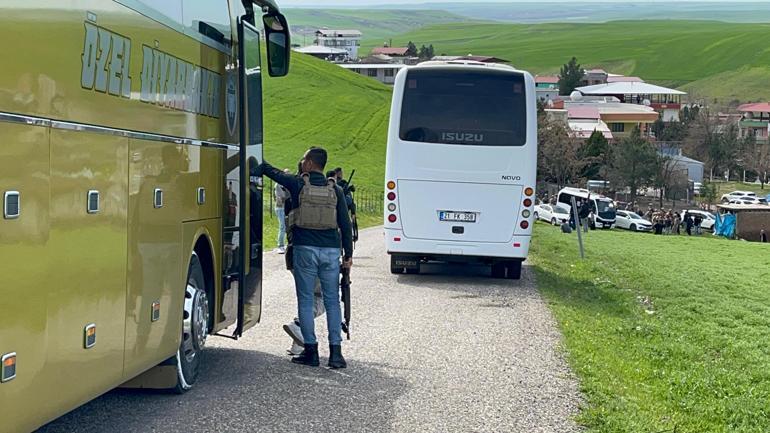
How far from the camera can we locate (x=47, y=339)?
5020 millimetres

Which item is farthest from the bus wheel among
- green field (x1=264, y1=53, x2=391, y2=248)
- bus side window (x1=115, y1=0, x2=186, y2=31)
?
green field (x1=264, y1=53, x2=391, y2=248)

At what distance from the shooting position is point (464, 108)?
1822 cm

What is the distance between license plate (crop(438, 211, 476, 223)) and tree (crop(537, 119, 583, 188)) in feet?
210

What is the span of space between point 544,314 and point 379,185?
168ft

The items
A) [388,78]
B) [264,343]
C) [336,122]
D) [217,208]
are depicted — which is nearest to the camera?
[217,208]


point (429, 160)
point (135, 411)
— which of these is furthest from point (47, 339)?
point (429, 160)

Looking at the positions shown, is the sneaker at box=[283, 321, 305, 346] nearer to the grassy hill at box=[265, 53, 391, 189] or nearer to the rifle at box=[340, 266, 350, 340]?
the rifle at box=[340, 266, 350, 340]

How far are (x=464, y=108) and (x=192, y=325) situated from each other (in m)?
10.7

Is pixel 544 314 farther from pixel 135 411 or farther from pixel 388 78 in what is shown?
pixel 388 78

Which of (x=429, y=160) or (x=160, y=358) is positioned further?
(x=429, y=160)

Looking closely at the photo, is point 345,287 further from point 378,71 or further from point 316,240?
point 378,71

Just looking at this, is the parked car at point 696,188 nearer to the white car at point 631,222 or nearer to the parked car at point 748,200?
the parked car at point 748,200

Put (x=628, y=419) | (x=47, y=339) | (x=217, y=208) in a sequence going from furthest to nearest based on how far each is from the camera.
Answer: (x=217, y=208)
(x=628, y=419)
(x=47, y=339)

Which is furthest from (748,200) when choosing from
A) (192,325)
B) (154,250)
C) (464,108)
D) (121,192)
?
(121,192)
